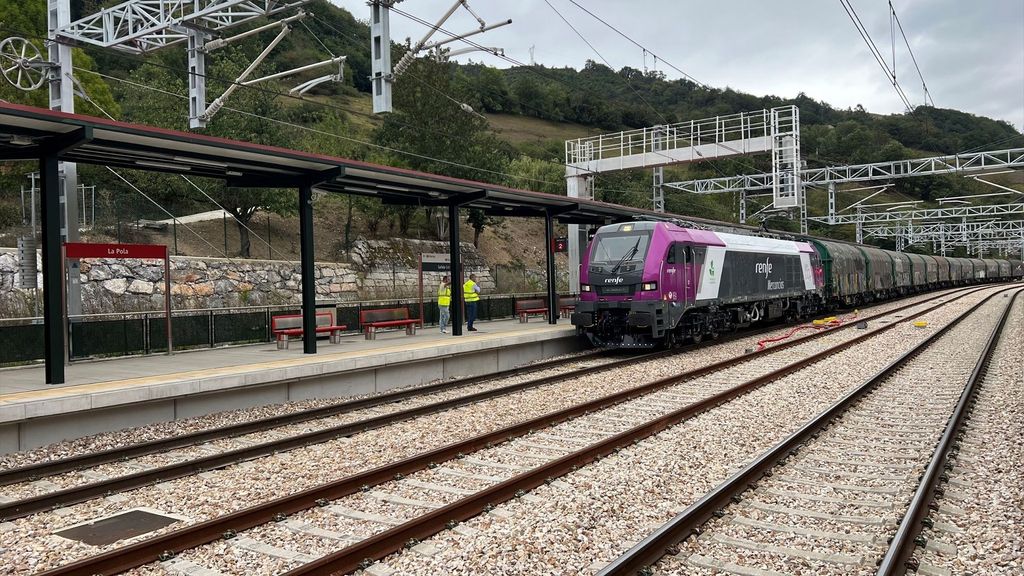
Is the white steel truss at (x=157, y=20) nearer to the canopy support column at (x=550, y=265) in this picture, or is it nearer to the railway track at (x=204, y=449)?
the railway track at (x=204, y=449)

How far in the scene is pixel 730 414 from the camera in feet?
32.2

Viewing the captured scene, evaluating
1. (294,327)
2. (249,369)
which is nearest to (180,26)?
(294,327)

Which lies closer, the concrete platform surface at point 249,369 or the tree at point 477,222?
the concrete platform surface at point 249,369

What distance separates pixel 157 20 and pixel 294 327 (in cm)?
665

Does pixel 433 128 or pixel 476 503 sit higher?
pixel 433 128

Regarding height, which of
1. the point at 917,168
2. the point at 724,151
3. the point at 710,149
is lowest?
the point at 724,151

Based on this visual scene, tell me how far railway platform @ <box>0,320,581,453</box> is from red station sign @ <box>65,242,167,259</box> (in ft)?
6.13

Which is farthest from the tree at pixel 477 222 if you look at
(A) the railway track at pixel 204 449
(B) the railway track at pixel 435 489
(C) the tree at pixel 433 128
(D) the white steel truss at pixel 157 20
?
(B) the railway track at pixel 435 489

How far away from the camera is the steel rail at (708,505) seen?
4777mm

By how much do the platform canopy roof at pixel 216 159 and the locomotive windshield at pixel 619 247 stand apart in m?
1.88

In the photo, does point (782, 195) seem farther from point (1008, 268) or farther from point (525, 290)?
point (1008, 268)

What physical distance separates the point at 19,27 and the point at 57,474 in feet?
107

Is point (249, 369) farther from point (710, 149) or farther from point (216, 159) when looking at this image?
point (710, 149)

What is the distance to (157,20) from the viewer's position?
14.1m
